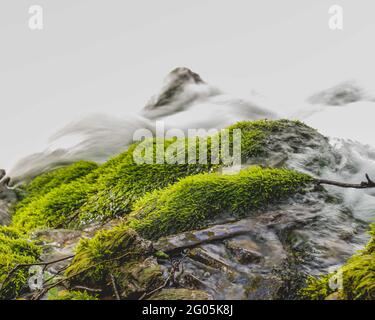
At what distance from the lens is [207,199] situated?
8.93 ft

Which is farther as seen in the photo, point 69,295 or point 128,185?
point 128,185

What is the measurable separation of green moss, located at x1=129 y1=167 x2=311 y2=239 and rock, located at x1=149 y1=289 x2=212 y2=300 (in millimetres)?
458

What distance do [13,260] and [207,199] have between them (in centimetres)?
107

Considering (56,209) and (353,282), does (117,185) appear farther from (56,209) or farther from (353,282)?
(353,282)

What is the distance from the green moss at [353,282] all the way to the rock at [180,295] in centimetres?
46

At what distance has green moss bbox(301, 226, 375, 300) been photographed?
1.97 m

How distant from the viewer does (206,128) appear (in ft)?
21.2

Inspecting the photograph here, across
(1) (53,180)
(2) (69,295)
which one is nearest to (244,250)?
(2) (69,295)

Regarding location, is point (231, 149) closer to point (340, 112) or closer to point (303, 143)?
point (303, 143)

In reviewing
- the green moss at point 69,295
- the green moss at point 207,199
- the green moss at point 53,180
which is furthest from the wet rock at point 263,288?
the green moss at point 53,180

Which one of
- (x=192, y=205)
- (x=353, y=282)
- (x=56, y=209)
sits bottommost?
(x=56, y=209)

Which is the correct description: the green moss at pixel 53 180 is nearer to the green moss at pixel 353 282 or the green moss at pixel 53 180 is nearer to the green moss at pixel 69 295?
the green moss at pixel 69 295

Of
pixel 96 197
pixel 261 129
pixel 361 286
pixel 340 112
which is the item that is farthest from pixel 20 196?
pixel 340 112

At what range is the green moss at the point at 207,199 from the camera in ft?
8.68
